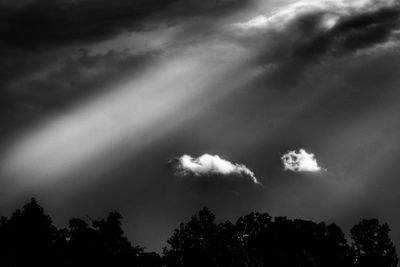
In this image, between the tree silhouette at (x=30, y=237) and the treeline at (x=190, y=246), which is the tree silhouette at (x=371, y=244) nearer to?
the treeline at (x=190, y=246)

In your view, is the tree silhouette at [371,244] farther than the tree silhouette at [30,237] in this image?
Yes

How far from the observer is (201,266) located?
68.5 m

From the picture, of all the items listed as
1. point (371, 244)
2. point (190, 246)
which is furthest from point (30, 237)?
point (371, 244)

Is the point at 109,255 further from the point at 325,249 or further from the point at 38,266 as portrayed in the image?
the point at 325,249

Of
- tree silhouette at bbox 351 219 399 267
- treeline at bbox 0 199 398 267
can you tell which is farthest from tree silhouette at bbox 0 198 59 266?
tree silhouette at bbox 351 219 399 267

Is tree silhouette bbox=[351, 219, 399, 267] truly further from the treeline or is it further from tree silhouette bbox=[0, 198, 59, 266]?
tree silhouette bbox=[0, 198, 59, 266]

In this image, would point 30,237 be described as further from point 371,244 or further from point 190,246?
point 371,244

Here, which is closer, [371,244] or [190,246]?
[190,246]

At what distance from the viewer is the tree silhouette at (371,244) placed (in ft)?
300

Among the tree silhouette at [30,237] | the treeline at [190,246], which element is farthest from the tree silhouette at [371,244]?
the tree silhouette at [30,237]

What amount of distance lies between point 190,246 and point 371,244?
39.1 m

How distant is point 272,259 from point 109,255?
4141 centimetres

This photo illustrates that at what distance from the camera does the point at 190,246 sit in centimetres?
7044

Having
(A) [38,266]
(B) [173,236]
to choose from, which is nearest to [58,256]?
(A) [38,266]
